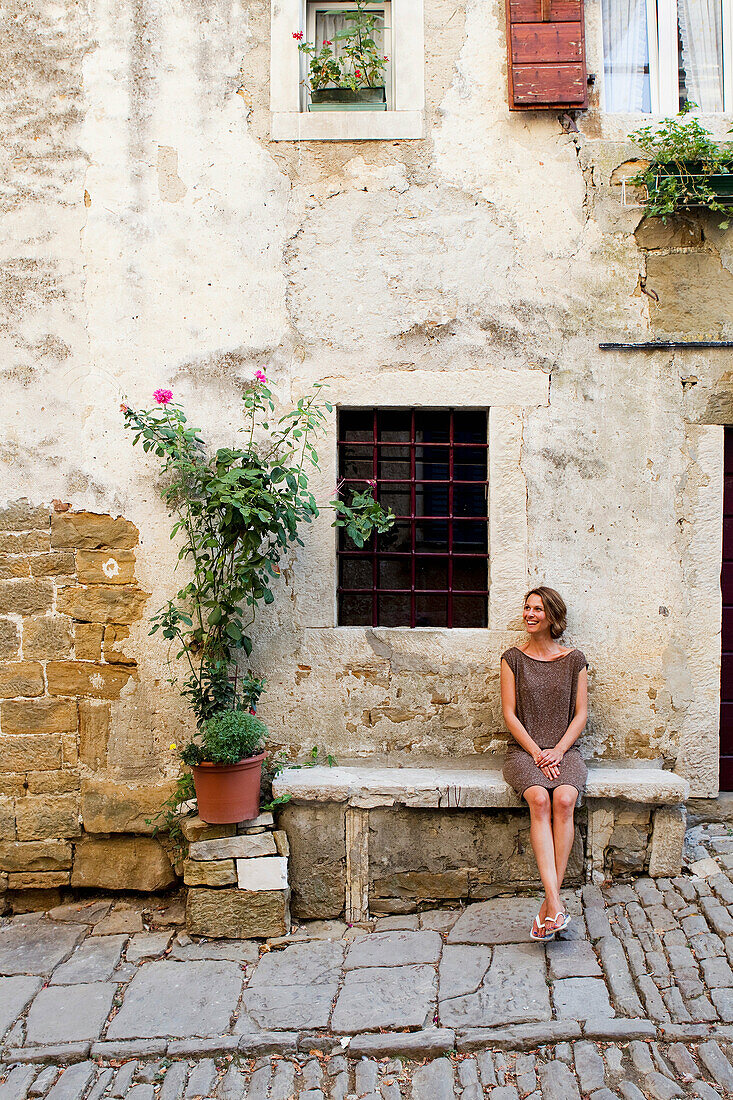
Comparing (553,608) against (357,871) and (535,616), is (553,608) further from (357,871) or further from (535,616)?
(357,871)

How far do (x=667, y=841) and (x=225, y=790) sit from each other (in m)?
2.12

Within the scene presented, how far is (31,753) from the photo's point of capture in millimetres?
4441

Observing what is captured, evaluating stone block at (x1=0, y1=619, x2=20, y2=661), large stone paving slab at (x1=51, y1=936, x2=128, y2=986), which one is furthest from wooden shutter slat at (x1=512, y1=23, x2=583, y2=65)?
large stone paving slab at (x1=51, y1=936, x2=128, y2=986)

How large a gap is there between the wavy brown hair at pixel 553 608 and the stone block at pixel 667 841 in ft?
3.17

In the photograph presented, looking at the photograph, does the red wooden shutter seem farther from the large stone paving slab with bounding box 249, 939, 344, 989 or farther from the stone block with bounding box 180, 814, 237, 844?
the large stone paving slab with bounding box 249, 939, 344, 989

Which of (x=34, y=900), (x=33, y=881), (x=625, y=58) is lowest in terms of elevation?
(x=34, y=900)

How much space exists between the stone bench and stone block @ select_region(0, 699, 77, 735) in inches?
46.8

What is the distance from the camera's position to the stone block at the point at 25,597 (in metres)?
4.43

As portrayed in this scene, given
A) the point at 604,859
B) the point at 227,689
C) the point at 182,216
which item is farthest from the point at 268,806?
the point at 182,216

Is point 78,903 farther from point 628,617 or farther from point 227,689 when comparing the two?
point 628,617

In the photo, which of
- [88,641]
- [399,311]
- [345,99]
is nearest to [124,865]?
[88,641]

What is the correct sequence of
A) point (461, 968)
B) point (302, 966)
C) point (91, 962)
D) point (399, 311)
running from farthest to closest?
point (399, 311) → point (91, 962) → point (302, 966) → point (461, 968)

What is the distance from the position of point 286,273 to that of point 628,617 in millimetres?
2487

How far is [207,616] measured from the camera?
432cm
